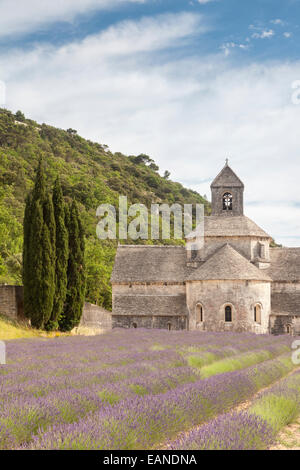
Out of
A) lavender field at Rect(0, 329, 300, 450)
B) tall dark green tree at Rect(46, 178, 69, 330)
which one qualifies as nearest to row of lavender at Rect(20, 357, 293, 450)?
lavender field at Rect(0, 329, 300, 450)

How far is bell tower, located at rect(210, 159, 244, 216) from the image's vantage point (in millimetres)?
40719

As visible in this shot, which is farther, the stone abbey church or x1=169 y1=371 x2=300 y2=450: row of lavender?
the stone abbey church

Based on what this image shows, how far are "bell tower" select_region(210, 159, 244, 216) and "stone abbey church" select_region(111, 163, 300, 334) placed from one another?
7 cm

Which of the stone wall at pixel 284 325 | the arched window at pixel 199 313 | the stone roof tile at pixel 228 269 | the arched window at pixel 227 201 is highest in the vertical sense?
the arched window at pixel 227 201

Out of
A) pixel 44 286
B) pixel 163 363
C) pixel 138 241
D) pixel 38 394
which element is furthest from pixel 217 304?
pixel 138 241

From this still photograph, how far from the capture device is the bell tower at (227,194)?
40719mm

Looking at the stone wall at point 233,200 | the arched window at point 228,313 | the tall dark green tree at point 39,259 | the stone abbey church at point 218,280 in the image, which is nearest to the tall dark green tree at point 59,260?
the tall dark green tree at point 39,259

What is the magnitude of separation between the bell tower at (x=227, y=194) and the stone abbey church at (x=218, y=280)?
74 millimetres

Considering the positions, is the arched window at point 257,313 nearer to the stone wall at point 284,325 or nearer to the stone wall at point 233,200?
the stone wall at point 284,325

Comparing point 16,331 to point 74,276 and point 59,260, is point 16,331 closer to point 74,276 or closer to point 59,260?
point 59,260

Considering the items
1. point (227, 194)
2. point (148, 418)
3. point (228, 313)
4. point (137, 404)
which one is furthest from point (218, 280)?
point (148, 418)

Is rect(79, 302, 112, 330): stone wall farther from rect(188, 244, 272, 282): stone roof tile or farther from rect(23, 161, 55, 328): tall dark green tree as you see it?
rect(188, 244, 272, 282): stone roof tile

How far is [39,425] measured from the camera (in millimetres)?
7559
